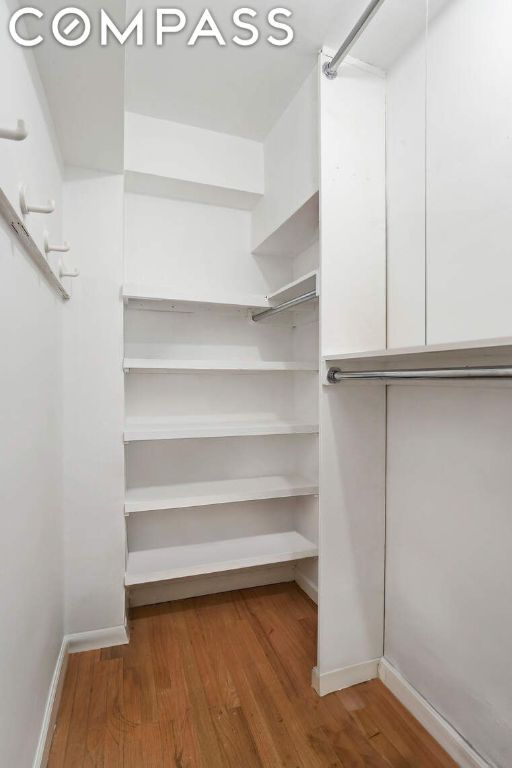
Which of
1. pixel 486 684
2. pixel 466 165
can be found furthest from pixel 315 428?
pixel 466 165

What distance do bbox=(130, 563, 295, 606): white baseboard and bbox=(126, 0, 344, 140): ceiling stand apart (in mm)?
2441

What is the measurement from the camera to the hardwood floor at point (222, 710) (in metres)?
1.24

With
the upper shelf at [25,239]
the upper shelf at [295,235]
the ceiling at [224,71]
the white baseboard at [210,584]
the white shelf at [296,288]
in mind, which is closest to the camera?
the upper shelf at [25,239]

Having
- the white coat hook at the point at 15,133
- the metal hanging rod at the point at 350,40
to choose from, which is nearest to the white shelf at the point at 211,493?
the white coat hook at the point at 15,133

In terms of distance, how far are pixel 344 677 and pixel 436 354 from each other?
4.35 ft

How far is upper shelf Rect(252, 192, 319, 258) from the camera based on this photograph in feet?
5.63

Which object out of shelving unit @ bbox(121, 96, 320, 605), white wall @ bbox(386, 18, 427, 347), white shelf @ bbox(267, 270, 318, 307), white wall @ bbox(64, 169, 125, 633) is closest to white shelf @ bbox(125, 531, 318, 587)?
shelving unit @ bbox(121, 96, 320, 605)

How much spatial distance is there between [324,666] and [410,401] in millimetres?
1089

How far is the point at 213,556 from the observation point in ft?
6.56

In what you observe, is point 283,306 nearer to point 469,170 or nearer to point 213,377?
point 213,377

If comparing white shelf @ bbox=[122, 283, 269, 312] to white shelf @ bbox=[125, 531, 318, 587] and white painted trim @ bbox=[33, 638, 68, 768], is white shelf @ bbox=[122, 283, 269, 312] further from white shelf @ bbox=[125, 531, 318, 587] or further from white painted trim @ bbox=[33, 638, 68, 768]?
white painted trim @ bbox=[33, 638, 68, 768]

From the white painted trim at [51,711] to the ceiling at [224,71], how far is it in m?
2.42

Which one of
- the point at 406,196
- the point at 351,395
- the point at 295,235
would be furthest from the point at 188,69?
the point at 351,395

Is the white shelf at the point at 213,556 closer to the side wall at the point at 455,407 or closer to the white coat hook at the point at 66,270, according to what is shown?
the side wall at the point at 455,407
